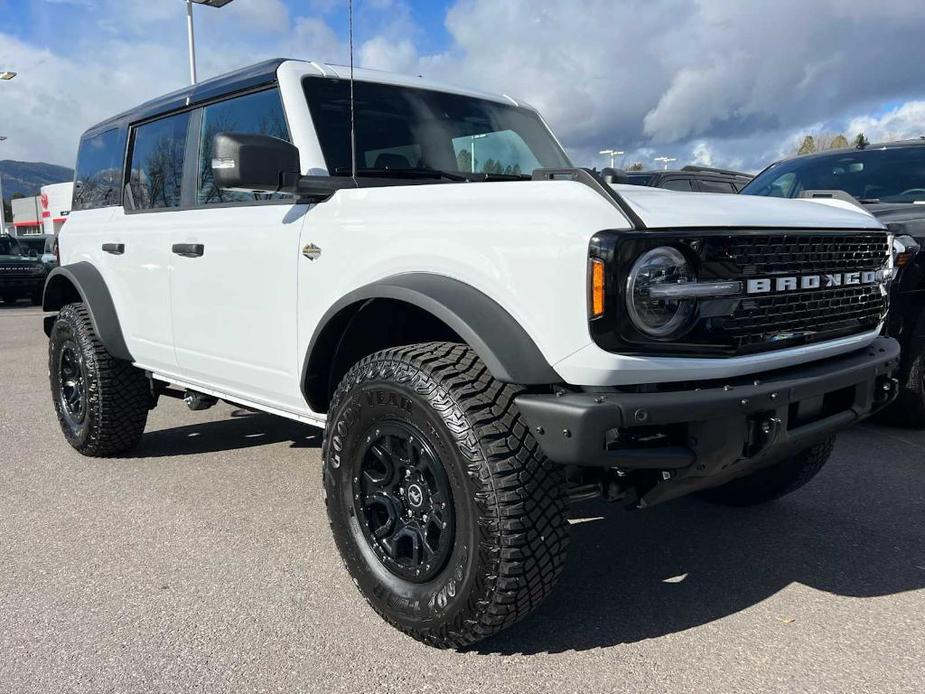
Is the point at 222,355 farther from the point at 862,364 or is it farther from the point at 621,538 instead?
the point at 862,364

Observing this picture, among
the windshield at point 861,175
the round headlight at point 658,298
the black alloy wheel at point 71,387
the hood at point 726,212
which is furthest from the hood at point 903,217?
the black alloy wheel at point 71,387

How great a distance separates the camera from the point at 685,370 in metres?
2.16

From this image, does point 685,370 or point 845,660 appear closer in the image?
point 685,370

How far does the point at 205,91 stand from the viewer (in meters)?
3.89

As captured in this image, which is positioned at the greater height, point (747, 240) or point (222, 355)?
point (747, 240)

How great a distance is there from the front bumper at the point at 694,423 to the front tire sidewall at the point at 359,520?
310mm

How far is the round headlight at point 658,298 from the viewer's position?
210cm

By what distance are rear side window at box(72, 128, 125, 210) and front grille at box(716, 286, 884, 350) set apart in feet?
12.3

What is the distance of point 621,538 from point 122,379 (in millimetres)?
2885

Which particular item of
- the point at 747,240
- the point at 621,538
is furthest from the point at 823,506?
the point at 747,240

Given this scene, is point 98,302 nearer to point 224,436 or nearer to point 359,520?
point 224,436

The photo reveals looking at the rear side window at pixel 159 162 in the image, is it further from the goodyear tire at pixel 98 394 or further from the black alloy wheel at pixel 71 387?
the black alloy wheel at pixel 71 387

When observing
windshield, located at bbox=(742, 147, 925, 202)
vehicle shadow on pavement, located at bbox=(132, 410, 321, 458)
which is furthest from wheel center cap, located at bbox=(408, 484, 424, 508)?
windshield, located at bbox=(742, 147, 925, 202)

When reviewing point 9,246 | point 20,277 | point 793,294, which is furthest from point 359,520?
point 9,246
